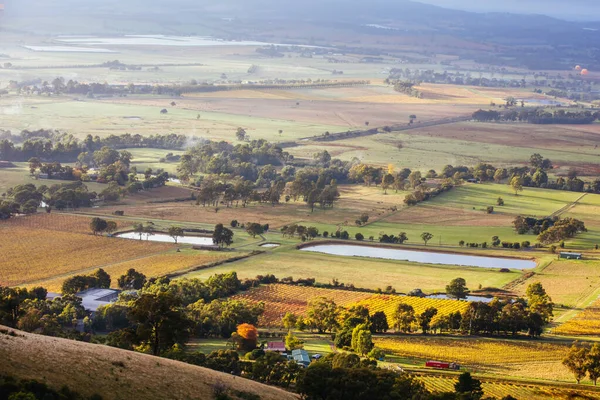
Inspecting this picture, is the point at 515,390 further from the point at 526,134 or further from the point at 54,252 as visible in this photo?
the point at 526,134

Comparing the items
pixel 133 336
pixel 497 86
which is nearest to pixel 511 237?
pixel 133 336

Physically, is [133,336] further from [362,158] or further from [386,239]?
[362,158]

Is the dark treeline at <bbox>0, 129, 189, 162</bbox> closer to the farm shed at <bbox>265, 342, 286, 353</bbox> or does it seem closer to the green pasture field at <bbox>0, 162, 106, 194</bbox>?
the green pasture field at <bbox>0, 162, 106, 194</bbox>

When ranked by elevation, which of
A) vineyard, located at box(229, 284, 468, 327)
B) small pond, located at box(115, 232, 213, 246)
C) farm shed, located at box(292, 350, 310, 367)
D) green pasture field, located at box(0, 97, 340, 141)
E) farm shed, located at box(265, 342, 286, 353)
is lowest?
small pond, located at box(115, 232, 213, 246)

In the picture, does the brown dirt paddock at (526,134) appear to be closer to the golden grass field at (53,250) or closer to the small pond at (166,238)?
the small pond at (166,238)

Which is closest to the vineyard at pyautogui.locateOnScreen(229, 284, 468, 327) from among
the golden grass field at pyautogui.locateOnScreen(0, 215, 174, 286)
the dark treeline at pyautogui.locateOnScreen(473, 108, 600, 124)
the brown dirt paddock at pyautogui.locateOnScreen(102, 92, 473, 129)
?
the golden grass field at pyautogui.locateOnScreen(0, 215, 174, 286)

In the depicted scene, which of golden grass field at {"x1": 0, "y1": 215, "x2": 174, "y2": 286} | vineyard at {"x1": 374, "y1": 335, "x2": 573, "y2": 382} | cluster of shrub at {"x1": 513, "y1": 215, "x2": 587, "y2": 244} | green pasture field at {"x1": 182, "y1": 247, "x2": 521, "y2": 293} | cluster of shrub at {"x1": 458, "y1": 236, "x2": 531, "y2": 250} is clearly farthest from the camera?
cluster of shrub at {"x1": 513, "y1": 215, "x2": 587, "y2": 244}
